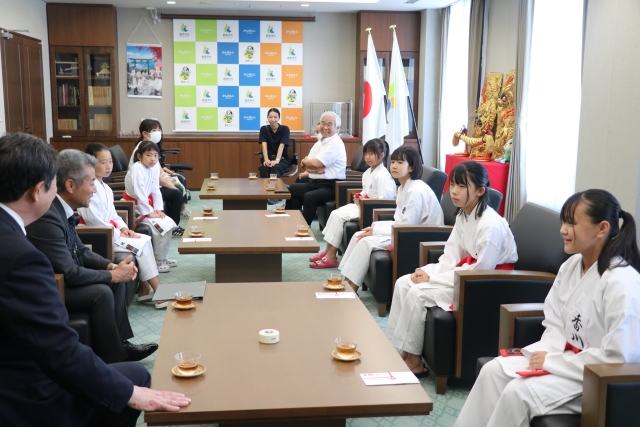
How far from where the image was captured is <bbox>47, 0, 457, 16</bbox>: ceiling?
28.8 ft

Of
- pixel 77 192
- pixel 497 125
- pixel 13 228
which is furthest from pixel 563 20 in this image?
pixel 13 228

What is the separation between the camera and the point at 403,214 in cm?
454

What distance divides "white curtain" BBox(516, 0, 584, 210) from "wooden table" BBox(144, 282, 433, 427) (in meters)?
3.90

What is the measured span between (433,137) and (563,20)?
368 centimetres

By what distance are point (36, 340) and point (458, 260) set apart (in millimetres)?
2415

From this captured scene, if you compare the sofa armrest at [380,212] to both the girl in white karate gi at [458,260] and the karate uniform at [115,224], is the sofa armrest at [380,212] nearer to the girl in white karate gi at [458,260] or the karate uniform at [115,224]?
the girl in white karate gi at [458,260]

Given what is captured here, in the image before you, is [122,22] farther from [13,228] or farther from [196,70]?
[13,228]

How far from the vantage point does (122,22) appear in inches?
378

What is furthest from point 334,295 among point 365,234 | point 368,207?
point 368,207

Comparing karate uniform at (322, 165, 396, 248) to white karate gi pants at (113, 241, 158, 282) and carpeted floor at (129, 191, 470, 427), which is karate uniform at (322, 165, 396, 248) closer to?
carpeted floor at (129, 191, 470, 427)

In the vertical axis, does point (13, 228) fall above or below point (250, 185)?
above

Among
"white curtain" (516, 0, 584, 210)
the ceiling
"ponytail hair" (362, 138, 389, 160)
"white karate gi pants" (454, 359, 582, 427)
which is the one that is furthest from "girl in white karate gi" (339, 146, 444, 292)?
the ceiling

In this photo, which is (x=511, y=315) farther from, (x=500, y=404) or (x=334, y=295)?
(x=334, y=295)

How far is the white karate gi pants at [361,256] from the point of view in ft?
14.8
